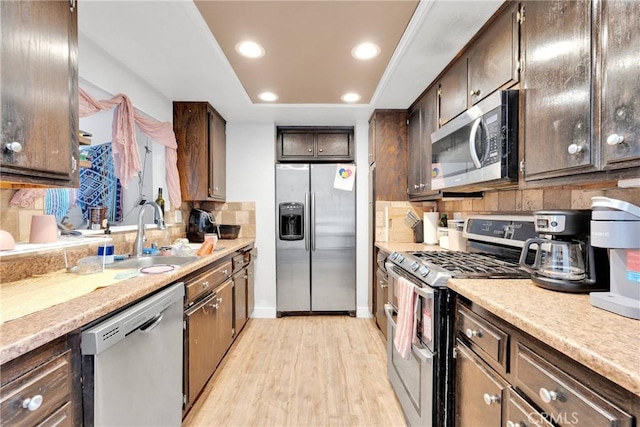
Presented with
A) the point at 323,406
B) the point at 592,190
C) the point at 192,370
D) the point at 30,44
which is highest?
the point at 30,44

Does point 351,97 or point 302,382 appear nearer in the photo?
point 302,382

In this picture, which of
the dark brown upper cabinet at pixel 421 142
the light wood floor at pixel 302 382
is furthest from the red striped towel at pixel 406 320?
the dark brown upper cabinet at pixel 421 142

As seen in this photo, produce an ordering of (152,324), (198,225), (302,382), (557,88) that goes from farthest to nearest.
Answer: (198,225) < (302,382) < (152,324) < (557,88)

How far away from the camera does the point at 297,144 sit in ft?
11.8

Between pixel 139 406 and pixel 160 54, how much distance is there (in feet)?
6.51

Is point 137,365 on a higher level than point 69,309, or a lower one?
lower

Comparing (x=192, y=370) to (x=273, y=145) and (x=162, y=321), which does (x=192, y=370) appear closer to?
(x=162, y=321)

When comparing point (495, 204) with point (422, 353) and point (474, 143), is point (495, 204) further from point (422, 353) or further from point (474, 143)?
point (422, 353)

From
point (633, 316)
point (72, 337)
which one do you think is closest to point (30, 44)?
point (72, 337)

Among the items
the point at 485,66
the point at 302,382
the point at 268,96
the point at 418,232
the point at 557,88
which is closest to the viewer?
the point at 557,88

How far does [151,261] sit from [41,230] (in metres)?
0.74

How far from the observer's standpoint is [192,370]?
5.67 ft

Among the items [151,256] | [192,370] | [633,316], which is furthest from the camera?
[151,256]

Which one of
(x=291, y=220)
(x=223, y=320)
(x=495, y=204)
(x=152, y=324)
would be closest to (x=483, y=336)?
(x=495, y=204)
